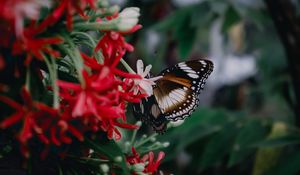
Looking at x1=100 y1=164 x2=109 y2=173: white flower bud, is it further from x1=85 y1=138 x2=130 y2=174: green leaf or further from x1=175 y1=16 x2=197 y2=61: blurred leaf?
x1=175 y1=16 x2=197 y2=61: blurred leaf

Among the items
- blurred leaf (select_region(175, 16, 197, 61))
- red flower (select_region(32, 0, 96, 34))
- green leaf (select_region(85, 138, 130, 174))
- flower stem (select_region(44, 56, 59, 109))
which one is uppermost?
red flower (select_region(32, 0, 96, 34))

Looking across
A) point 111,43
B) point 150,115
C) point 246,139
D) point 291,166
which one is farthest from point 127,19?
point 246,139

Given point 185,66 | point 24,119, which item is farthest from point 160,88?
point 24,119

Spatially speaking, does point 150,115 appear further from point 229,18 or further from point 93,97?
point 229,18

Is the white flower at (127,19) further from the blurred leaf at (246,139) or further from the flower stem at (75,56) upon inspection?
the blurred leaf at (246,139)

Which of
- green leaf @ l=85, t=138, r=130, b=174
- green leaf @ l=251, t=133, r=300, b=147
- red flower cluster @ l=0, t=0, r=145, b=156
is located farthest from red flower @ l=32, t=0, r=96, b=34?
green leaf @ l=251, t=133, r=300, b=147

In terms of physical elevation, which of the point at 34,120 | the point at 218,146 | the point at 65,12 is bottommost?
the point at 218,146

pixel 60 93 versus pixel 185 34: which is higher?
pixel 60 93
